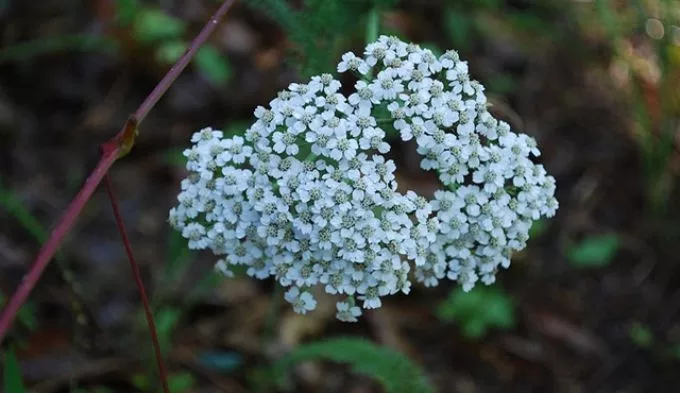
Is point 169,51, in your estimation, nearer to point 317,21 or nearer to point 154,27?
point 154,27

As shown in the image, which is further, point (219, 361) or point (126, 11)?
point (126, 11)

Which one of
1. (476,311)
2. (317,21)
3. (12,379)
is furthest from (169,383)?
(317,21)

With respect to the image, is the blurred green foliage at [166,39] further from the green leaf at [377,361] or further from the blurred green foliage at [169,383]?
the green leaf at [377,361]

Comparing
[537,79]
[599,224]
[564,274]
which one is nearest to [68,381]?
[564,274]

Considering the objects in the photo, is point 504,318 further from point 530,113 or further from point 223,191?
point 223,191

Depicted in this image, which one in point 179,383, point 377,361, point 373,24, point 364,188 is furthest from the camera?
point 179,383

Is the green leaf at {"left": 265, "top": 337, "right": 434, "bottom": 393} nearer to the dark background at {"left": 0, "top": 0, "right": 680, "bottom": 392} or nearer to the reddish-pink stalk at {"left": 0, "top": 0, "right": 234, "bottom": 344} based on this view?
the dark background at {"left": 0, "top": 0, "right": 680, "bottom": 392}

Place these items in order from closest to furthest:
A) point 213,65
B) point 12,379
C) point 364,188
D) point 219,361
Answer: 1. point 364,188
2. point 12,379
3. point 219,361
4. point 213,65
